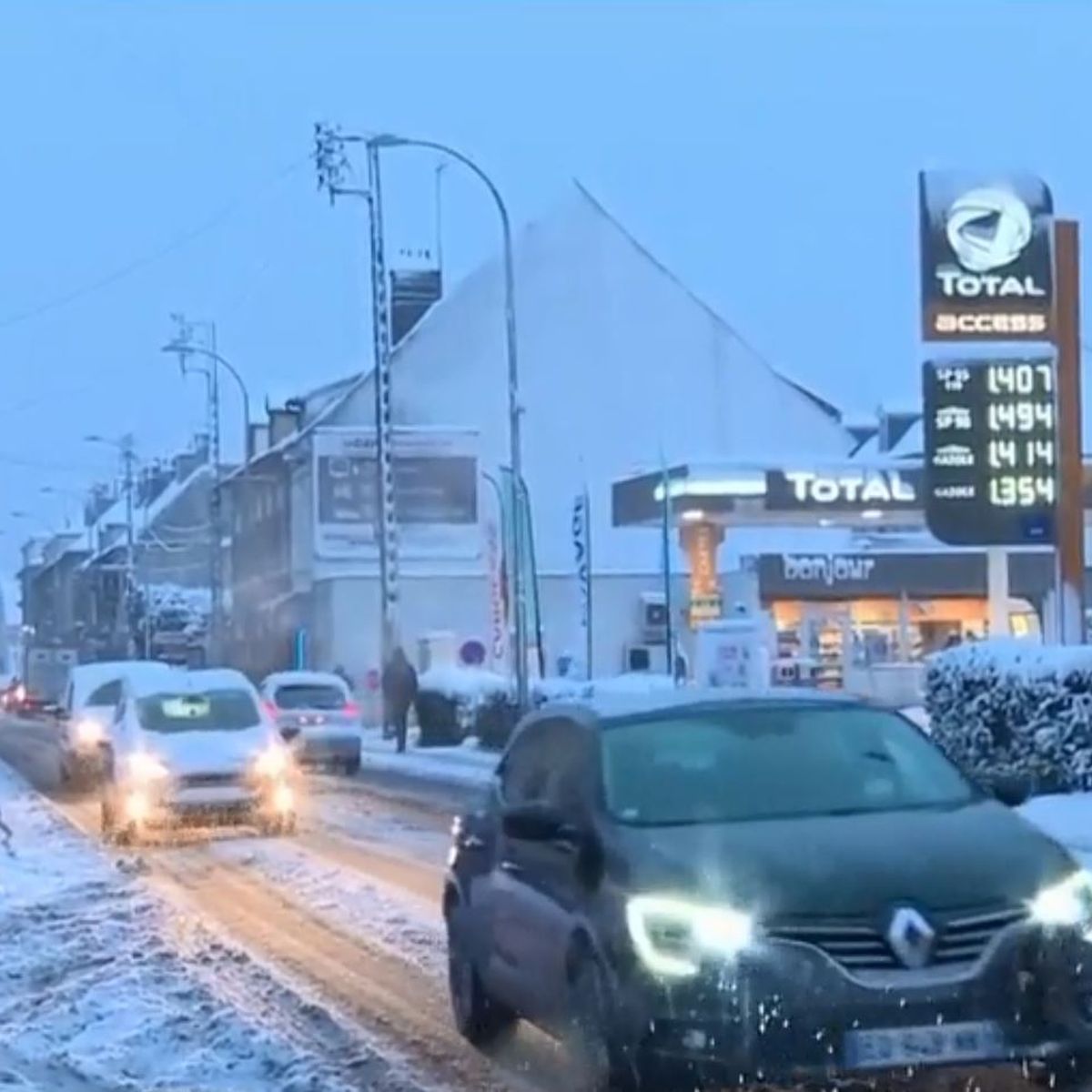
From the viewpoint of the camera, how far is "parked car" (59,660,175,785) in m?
34.8

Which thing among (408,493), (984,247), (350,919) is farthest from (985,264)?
(408,493)

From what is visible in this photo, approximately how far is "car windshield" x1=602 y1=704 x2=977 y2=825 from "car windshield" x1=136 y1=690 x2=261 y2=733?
1526cm

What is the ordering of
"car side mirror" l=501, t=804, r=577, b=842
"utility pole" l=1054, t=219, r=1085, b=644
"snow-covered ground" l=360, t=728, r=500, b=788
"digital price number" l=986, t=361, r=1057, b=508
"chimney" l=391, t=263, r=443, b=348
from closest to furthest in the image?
1. "car side mirror" l=501, t=804, r=577, b=842
2. "utility pole" l=1054, t=219, r=1085, b=644
3. "digital price number" l=986, t=361, r=1057, b=508
4. "snow-covered ground" l=360, t=728, r=500, b=788
5. "chimney" l=391, t=263, r=443, b=348

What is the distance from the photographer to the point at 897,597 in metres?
63.1

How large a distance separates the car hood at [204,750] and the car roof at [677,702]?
13.5 meters

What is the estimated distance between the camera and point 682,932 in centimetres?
887

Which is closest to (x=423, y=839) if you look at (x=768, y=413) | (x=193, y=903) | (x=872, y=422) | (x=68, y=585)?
(x=193, y=903)

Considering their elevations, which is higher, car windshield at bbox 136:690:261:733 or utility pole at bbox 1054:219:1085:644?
utility pole at bbox 1054:219:1085:644

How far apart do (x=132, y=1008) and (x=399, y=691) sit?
30.7 meters

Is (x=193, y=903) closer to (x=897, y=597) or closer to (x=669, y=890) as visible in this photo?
(x=669, y=890)

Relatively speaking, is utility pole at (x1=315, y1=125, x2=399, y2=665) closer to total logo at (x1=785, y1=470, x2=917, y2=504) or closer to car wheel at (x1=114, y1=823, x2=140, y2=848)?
total logo at (x1=785, y1=470, x2=917, y2=504)

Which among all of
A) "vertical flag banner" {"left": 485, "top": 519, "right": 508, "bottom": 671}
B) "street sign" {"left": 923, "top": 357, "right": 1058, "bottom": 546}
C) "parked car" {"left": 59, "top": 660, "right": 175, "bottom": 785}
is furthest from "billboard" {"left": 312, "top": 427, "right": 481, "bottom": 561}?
"street sign" {"left": 923, "top": 357, "right": 1058, "bottom": 546}

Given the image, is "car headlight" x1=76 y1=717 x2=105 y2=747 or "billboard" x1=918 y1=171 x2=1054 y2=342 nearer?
"billboard" x1=918 y1=171 x2=1054 y2=342

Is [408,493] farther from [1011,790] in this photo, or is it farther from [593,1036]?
[593,1036]
